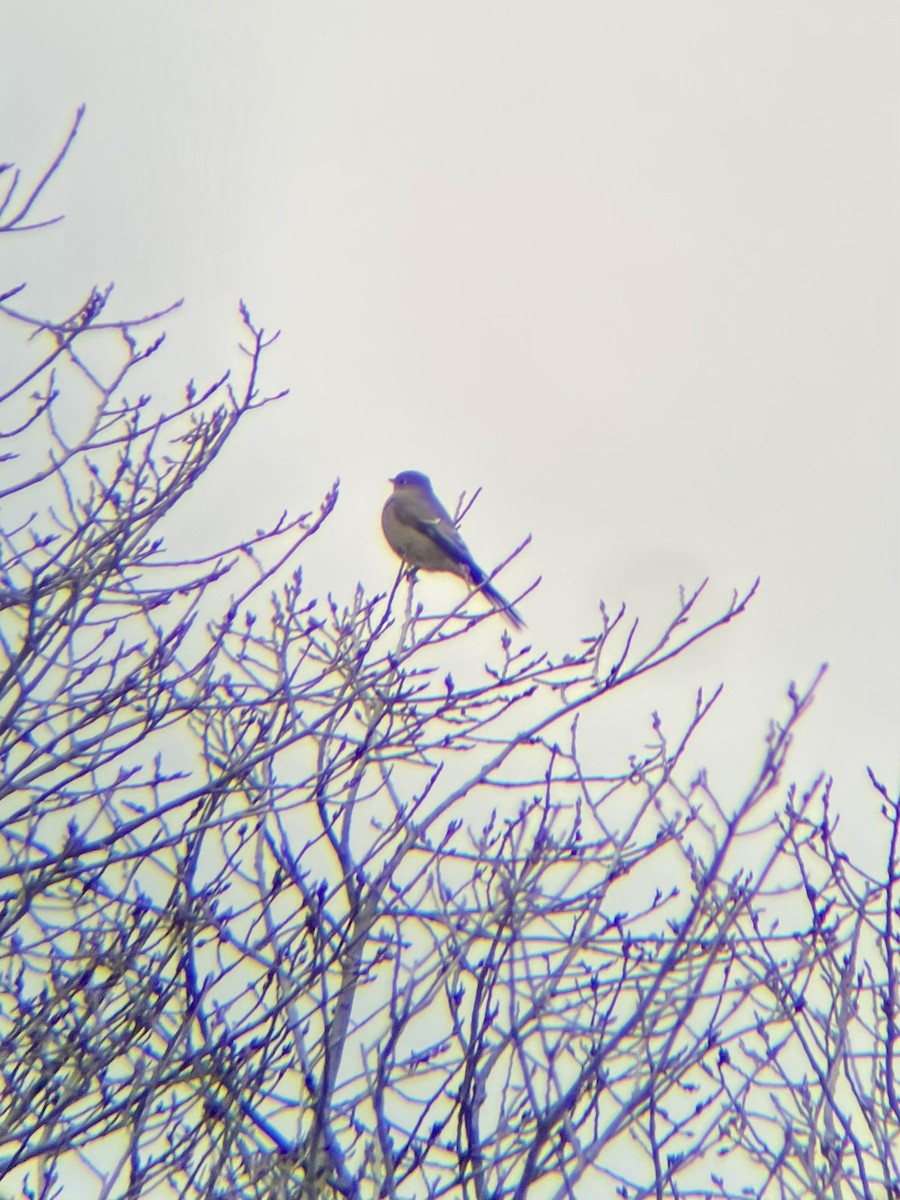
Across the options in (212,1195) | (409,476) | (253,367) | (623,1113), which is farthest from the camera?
(409,476)

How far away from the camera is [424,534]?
11.7m

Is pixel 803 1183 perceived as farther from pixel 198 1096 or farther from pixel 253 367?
pixel 253 367

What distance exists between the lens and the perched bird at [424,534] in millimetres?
11289

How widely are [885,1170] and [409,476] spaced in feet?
29.3

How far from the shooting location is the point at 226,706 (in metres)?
5.28

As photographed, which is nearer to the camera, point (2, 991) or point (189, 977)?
point (189, 977)

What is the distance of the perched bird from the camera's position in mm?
11289

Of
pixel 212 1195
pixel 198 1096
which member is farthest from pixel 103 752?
pixel 212 1195

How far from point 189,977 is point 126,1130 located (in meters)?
0.51

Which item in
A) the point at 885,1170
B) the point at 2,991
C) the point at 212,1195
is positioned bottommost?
the point at 885,1170

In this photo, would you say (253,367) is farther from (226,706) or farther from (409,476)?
(409,476)

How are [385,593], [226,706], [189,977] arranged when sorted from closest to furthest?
[189,977], [226,706], [385,593]

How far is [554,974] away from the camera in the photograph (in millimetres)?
4504

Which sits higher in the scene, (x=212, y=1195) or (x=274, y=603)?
(x=274, y=603)
